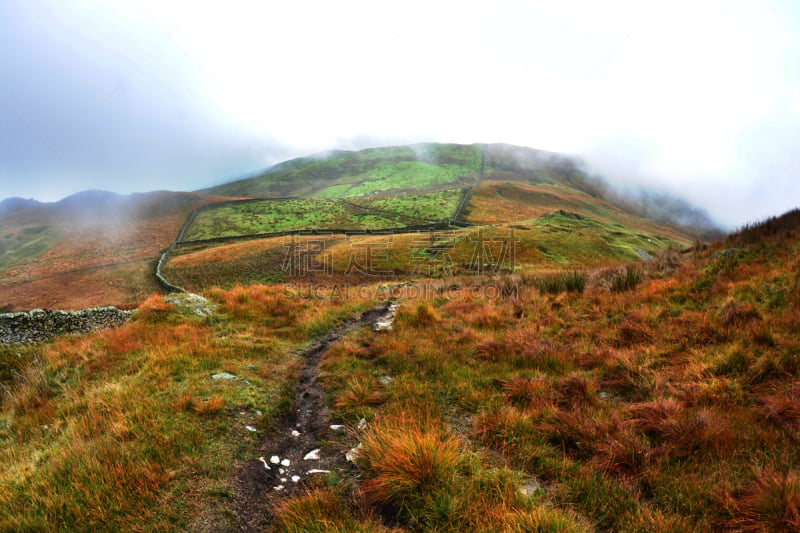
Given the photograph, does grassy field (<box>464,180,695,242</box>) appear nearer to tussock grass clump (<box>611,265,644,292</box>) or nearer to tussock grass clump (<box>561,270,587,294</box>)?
tussock grass clump (<box>561,270,587,294</box>)

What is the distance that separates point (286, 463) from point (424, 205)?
9828 centimetres

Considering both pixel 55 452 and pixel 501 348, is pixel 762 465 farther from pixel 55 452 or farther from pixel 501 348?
pixel 55 452

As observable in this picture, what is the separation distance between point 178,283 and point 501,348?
50.0 metres

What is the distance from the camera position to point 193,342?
27.1 feet

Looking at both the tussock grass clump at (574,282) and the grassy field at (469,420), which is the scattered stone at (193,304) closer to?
the grassy field at (469,420)

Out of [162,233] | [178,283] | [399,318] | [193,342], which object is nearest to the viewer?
[193,342]

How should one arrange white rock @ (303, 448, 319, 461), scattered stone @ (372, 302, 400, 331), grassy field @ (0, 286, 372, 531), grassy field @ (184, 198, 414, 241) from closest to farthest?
grassy field @ (0, 286, 372, 531), white rock @ (303, 448, 319, 461), scattered stone @ (372, 302, 400, 331), grassy field @ (184, 198, 414, 241)

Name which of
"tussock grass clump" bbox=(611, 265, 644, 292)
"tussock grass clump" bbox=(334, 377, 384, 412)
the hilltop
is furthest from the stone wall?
the hilltop

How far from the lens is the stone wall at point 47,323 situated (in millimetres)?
13156

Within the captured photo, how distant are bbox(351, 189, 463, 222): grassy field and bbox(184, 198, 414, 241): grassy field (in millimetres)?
5301

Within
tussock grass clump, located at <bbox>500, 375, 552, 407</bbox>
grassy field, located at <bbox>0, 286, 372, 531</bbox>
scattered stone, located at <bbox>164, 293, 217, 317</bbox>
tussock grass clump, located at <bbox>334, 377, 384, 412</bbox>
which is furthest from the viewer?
scattered stone, located at <bbox>164, 293, 217, 317</bbox>

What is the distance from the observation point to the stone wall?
1316 centimetres

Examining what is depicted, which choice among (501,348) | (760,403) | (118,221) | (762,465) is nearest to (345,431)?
(501,348)

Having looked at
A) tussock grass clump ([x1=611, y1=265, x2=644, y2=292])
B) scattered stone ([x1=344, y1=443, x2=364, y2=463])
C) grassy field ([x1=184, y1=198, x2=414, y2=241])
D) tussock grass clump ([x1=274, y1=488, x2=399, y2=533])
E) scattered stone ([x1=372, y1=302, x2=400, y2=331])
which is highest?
grassy field ([x1=184, y1=198, x2=414, y2=241])
